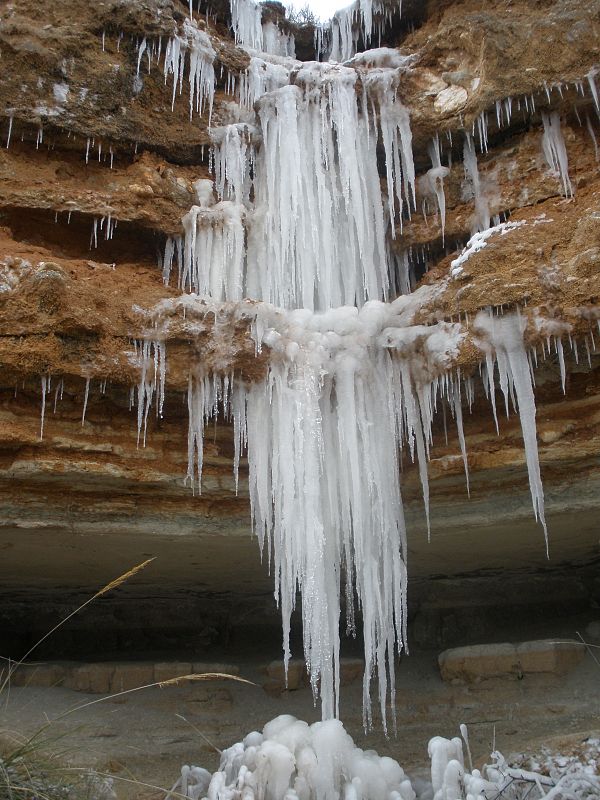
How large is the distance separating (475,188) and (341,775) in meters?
4.84

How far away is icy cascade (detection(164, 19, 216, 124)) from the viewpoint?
6.83m

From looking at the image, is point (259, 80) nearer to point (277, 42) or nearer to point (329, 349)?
point (277, 42)

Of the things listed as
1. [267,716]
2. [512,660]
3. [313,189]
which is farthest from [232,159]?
[512,660]

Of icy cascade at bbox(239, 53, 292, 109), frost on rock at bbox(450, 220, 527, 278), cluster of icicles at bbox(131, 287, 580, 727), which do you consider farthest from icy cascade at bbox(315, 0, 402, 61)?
cluster of icicles at bbox(131, 287, 580, 727)

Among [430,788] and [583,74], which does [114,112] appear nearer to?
[583,74]

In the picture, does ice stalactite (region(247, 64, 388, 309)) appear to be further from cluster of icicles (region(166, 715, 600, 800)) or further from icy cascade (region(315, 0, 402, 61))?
cluster of icicles (region(166, 715, 600, 800))

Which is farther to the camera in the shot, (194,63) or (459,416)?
(194,63)

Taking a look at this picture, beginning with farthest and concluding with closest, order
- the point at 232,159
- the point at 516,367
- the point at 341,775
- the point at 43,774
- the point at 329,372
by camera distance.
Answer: the point at 232,159
the point at 329,372
the point at 516,367
the point at 341,775
the point at 43,774

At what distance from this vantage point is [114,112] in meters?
6.63

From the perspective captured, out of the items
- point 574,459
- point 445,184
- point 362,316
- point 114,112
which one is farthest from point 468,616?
point 114,112

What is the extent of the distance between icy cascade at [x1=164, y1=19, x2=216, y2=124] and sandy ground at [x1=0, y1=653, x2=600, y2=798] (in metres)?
5.58

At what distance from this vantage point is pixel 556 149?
20.0 ft

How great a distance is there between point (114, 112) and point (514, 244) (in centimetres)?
382

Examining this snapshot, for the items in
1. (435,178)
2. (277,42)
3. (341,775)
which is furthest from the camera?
(277,42)
